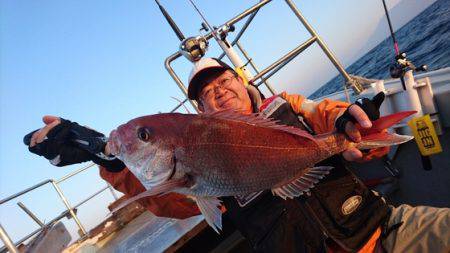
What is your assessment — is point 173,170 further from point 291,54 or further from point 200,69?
point 291,54

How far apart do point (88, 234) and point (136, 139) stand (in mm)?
5367

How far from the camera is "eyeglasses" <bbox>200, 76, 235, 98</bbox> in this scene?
3.16 meters

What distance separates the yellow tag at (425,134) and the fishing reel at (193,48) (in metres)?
2.68

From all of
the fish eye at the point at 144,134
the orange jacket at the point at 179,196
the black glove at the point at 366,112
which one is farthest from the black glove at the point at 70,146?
the black glove at the point at 366,112

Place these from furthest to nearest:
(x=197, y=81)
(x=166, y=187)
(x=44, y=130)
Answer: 1. (x=197, y=81)
2. (x=44, y=130)
3. (x=166, y=187)

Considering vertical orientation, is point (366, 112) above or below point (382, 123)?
above

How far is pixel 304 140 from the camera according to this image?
6.80 feet

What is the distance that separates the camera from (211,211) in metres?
1.94

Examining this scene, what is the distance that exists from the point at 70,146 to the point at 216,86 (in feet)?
4.70

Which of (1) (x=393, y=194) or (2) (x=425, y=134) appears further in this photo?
(1) (x=393, y=194)

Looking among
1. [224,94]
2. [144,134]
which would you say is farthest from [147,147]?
[224,94]

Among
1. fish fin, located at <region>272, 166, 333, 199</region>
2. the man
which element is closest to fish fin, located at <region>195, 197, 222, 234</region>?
fish fin, located at <region>272, 166, 333, 199</region>

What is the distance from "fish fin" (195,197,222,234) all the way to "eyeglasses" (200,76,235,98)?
1430mm

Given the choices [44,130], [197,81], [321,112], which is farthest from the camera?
[197,81]
